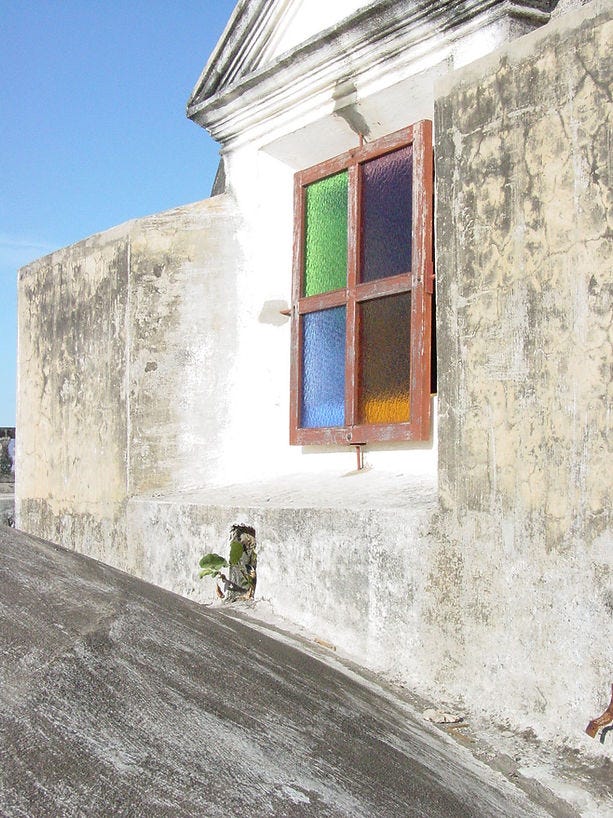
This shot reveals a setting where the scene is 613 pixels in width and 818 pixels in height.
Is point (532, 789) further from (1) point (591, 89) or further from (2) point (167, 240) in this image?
(2) point (167, 240)

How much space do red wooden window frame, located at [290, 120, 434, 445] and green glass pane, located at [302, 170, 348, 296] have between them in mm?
37

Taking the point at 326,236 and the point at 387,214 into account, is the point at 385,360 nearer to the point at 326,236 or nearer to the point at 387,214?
the point at 387,214

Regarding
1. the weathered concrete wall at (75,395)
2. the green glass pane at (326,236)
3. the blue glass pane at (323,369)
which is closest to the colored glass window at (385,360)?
the blue glass pane at (323,369)

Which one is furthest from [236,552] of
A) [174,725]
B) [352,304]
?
[174,725]

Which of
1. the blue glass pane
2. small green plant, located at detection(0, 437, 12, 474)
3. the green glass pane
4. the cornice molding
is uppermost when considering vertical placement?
the cornice molding

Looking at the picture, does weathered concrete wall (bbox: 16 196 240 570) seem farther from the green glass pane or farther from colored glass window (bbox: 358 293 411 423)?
colored glass window (bbox: 358 293 411 423)

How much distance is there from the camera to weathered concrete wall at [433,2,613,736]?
3041mm

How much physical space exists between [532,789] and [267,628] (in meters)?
1.46

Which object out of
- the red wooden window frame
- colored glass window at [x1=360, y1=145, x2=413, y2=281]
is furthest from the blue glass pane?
colored glass window at [x1=360, y1=145, x2=413, y2=281]

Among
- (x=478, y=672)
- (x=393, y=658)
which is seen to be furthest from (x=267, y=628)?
(x=478, y=672)

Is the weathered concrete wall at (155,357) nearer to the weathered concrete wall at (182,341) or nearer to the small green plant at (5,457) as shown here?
the weathered concrete wall at (182,341)

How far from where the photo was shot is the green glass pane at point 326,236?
4.88 meters

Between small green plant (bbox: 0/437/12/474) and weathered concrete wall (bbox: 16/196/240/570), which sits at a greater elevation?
weathered concrete wall (bbox: 16/196/240/570)

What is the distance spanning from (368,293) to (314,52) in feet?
3.97
